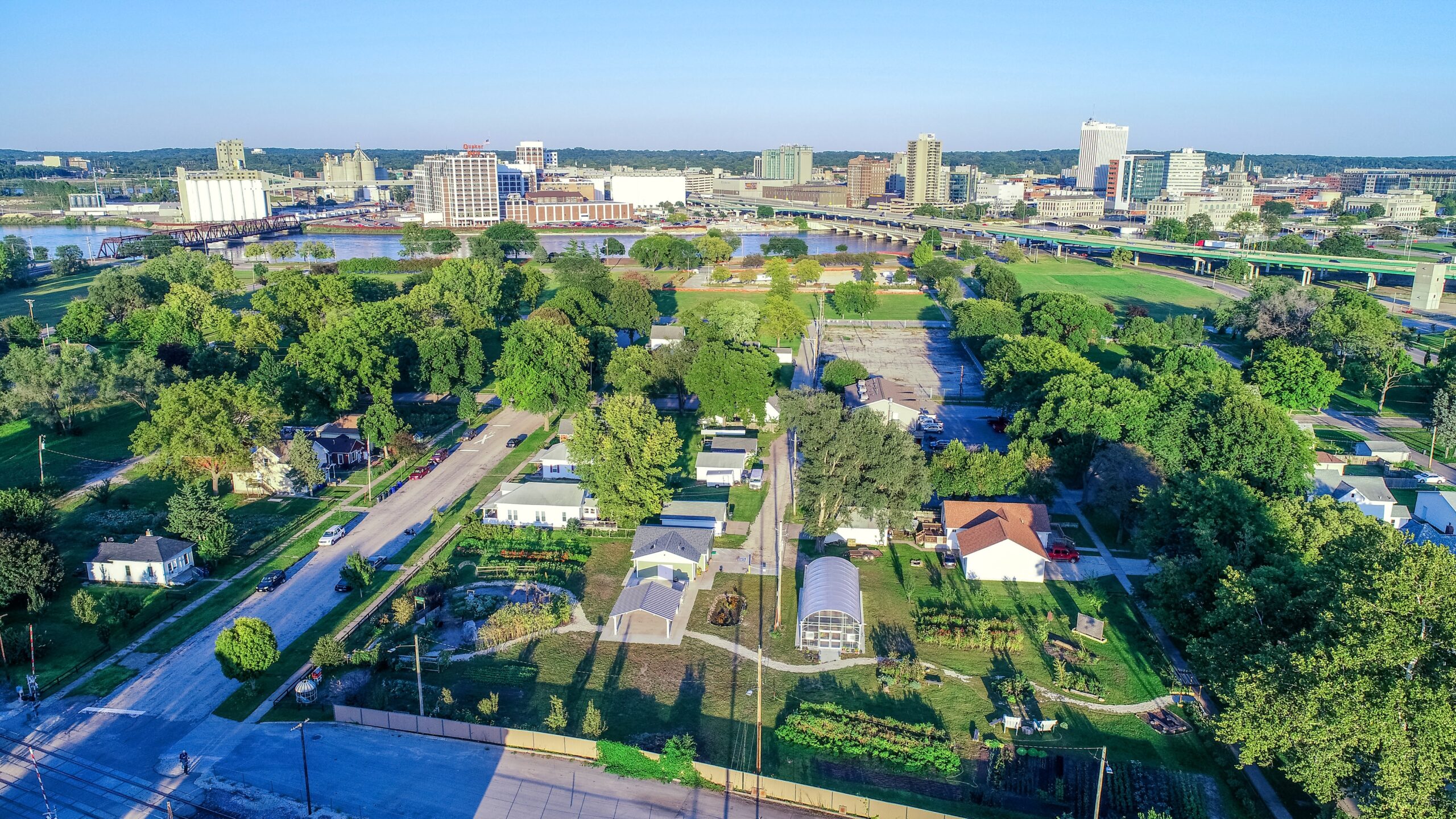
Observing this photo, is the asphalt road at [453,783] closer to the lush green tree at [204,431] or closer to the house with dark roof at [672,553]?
the house with dark roof at [672,553]

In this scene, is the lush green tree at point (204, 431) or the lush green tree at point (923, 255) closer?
the lush green tree at point (204, 431)

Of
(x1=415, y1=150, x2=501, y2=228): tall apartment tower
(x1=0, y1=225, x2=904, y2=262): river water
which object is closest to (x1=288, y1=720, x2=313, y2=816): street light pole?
(x1=0, y1=225, x2=904, y2=262): river water

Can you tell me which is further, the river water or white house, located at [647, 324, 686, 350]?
the river water

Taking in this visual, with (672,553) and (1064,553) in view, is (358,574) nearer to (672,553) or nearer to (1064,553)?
(672,553)

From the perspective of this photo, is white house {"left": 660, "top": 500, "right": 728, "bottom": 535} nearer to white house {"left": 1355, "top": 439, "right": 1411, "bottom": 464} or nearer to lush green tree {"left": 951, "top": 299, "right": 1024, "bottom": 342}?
white house {"left": 1355, "top": 439, "right": 1411, "bottom": 464}

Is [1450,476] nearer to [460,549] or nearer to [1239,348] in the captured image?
[1239,348]

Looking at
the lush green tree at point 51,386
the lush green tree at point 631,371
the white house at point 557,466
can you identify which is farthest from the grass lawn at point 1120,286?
the lush green tree at point 51,386

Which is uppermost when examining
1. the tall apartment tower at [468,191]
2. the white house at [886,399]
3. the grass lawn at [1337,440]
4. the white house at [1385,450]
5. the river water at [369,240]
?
the tall apartment tower at [468,191]

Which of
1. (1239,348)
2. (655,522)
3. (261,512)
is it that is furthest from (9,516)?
(1239,348)
